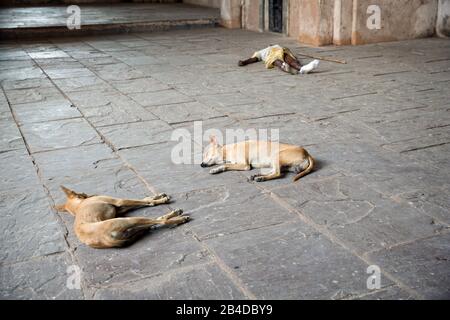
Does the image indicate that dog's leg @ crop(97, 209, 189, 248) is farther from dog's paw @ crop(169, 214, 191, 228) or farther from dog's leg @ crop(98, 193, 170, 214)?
dog's leg @ crop(98, 193, 170, 214)

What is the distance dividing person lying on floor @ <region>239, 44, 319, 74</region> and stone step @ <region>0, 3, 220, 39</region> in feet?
19.8

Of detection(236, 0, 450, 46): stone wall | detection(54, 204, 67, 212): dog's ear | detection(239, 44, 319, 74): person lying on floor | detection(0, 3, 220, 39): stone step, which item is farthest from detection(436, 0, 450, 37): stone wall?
detection(54, 204, 67, 212): dog's ear

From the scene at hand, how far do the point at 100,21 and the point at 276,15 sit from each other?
507 cm

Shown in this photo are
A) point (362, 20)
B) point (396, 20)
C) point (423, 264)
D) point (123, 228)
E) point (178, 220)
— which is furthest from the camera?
point (396, 20)

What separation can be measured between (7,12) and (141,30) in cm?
629

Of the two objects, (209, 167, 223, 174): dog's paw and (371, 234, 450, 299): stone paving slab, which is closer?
(371, 234, 450, 299): stone paving slab

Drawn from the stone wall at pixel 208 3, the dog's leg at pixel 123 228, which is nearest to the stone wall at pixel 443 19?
the stone wall at pixel 208 3

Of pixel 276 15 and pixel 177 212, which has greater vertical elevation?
pixel 276 15

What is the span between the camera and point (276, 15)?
12.3 metres

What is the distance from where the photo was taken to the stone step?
12.7 metres

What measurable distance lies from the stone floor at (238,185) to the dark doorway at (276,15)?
14.6 ft

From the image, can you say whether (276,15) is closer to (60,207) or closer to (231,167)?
(231,167)

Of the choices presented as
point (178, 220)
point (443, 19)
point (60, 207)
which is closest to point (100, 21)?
point (443, 19)

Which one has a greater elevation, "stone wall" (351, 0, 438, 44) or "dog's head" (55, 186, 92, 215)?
"stone wall" (351, 0, 438, 44)
